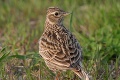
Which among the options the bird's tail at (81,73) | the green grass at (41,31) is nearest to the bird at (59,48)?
the bird's tail at (81,73)

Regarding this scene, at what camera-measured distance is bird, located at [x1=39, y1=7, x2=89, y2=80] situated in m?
6.14

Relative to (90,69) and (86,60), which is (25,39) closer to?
(86,60)

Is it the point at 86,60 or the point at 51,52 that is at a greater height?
the point at 51,52

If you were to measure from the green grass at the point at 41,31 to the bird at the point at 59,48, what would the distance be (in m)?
0.24

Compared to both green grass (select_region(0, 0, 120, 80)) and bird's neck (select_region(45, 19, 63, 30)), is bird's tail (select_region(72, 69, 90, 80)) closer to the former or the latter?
green grass (select_region(0, 0, 120, 80))

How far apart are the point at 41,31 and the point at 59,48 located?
316cm

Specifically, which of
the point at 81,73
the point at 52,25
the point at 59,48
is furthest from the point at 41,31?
the point at 81,73

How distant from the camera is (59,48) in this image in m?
6.43

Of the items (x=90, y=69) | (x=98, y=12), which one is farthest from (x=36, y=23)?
(x=90, y=69)

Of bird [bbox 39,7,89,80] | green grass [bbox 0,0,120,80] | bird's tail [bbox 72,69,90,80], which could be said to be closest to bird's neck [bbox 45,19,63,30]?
bird [bbox 39,7,89,80]

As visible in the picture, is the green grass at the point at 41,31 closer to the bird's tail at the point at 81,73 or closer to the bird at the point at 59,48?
the bird at the point at 59,48

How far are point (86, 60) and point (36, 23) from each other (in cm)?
306

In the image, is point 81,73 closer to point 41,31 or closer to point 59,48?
point 59,48

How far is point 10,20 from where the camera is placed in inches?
402
